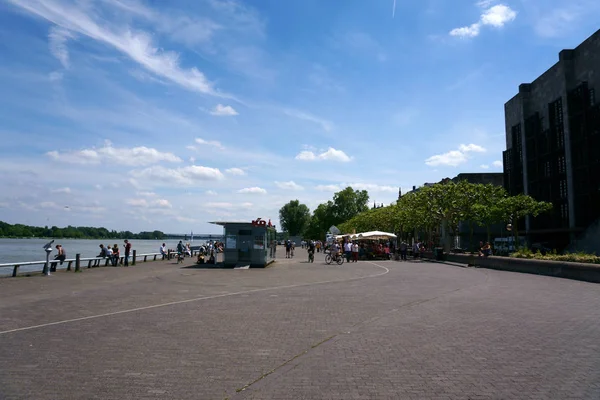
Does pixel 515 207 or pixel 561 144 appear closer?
pixel 515 207

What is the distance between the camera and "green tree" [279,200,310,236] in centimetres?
17425

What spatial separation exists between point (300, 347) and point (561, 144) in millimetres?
53509

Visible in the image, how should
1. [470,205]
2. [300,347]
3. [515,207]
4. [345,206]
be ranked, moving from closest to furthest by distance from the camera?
[300,347]
[515,207]
[470,205]
[345,206]

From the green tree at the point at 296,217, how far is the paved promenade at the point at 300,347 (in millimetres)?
160007

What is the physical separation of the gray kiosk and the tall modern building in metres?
32.0

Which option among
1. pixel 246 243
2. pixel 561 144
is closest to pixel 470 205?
pixel 561 144

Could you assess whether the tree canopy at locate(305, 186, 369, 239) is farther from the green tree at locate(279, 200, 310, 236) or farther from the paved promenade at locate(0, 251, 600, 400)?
the paved promenade at locate(0, 251, 600, 400)

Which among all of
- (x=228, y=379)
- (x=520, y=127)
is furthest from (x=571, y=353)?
(x=520, y=127)

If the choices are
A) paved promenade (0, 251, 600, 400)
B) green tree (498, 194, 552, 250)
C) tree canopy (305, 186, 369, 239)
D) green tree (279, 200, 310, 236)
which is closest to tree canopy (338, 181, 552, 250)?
green tree (498, 194, 552, 250)

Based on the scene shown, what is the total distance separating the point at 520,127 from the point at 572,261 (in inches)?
1844

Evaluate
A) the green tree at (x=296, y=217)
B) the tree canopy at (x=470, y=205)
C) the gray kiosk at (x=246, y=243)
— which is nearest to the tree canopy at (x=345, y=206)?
the green tree at (x=296, y=217)

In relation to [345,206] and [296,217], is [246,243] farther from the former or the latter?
[296,217]

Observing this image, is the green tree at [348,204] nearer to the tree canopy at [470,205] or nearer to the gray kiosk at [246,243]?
the tree canopy at [470,205]

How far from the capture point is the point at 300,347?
7234 millimetres
